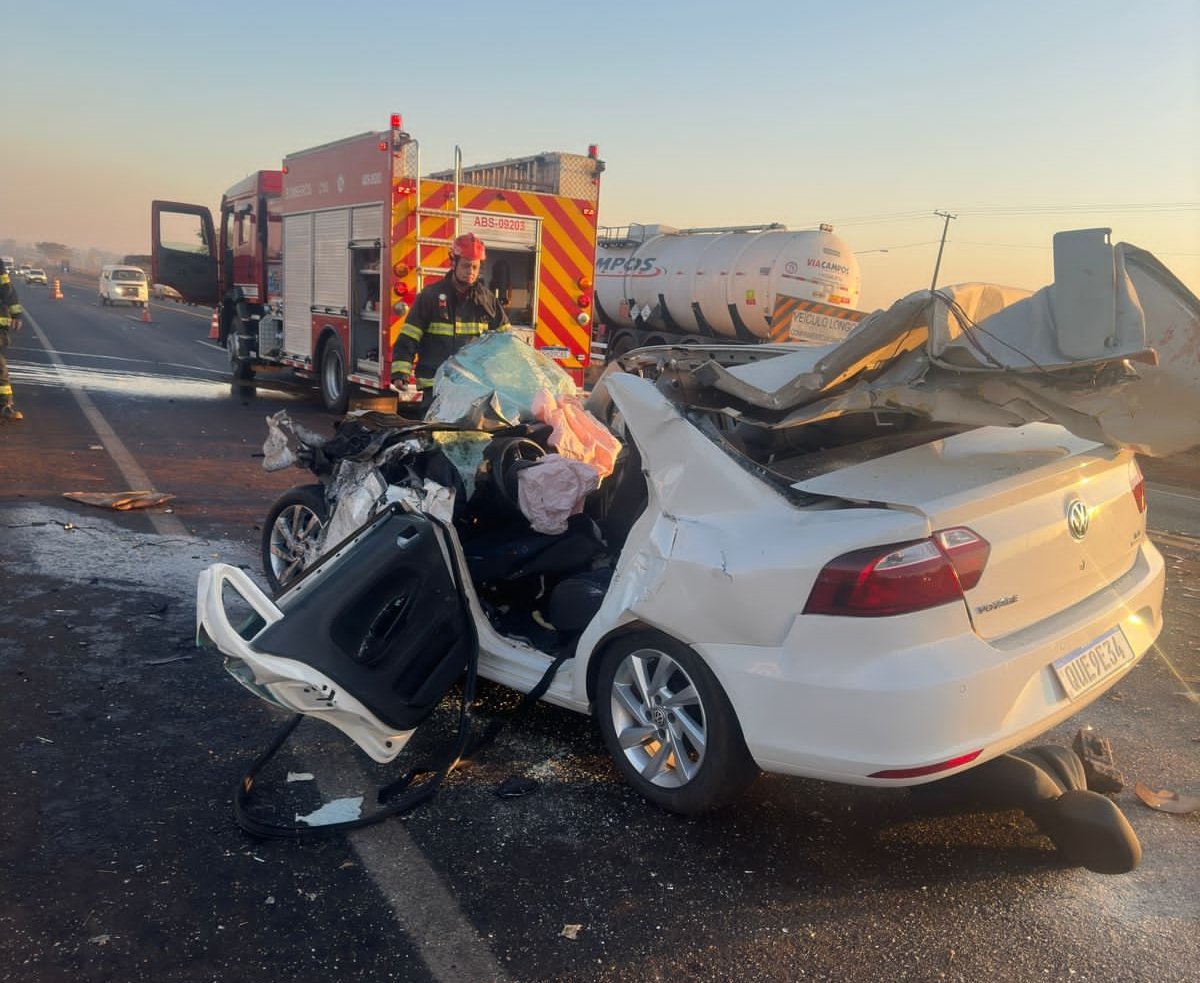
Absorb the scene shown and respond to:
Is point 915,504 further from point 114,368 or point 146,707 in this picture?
point 114,368

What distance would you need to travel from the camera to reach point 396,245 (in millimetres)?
10695

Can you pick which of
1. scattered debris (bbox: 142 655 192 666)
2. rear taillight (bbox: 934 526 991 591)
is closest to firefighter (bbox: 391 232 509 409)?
scattered debris (bbox: 142 655 192 666)

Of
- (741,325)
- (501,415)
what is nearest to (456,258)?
(501,415)

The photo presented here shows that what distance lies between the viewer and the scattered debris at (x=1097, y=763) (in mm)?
3467

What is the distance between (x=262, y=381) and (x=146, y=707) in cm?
1276

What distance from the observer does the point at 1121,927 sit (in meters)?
2.72

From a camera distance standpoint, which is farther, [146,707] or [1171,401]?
[146,707]

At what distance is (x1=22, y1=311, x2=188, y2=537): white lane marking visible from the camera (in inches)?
268

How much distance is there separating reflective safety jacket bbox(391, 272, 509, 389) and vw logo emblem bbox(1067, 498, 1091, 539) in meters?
4.49

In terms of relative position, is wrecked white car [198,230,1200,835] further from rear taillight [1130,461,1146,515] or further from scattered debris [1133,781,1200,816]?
scattered debris [1133,781,1200,816]

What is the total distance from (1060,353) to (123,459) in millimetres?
8305

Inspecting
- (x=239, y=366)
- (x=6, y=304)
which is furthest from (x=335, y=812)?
(x=239, y=366)

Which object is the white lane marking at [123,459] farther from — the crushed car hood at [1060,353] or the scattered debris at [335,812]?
the crushed car hood at [1060,353]

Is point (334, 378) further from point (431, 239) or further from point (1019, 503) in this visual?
point (1019, 503)
